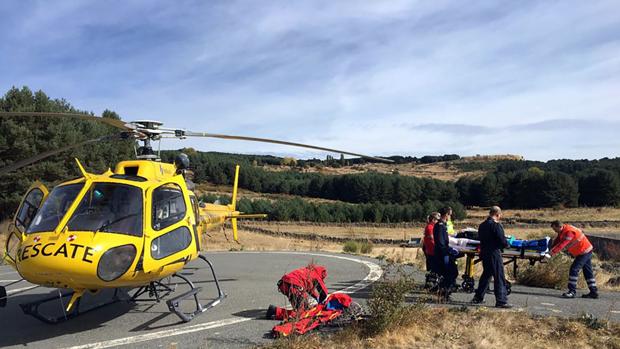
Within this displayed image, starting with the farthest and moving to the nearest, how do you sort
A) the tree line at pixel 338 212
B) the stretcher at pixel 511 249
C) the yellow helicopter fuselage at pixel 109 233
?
the tree line at pixel 338 212 < the stretcher at pixel 511 249 < the yellow helicopter fuselage at pixel 109 233

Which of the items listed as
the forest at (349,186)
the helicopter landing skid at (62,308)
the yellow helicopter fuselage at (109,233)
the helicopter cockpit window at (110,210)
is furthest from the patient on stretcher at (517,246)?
the forest at (349,186)

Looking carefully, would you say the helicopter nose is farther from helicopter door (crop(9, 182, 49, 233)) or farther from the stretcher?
the stretcher

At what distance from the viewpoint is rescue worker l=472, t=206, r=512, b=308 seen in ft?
27.7

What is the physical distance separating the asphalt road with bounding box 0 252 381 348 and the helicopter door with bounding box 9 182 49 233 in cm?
162

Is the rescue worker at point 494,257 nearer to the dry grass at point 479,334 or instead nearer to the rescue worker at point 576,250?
the dry grass at point 479,334

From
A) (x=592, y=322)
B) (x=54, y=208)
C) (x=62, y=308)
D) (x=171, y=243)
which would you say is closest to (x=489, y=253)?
(x=592, y=322)

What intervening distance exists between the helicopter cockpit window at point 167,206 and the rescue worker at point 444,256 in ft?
16.0

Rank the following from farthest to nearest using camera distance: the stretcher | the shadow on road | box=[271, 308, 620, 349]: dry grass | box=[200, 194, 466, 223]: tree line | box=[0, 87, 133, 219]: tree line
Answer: box=[200, 194, 466, 223]: tree line < box=[0, 87, 133, 219]: tree line < the stretcher < the shadow on road < box=[271, 308, 620, 349]: dry grass

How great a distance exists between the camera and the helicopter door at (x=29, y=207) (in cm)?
767

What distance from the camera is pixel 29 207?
7.75 metres

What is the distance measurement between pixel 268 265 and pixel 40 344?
854 centimetres

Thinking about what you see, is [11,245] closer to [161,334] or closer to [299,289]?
[161,334]

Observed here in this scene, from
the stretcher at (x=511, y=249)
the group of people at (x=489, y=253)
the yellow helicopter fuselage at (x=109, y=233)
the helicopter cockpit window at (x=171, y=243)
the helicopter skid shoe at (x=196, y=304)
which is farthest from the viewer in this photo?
the stretcher at (x=511, y=249)

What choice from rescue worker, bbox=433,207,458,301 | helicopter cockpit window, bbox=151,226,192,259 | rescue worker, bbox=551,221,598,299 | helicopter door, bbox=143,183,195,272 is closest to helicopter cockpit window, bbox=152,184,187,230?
helicopter door, bbox=143,183,195,272
